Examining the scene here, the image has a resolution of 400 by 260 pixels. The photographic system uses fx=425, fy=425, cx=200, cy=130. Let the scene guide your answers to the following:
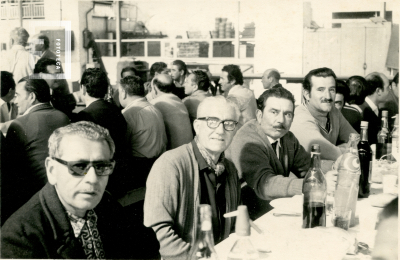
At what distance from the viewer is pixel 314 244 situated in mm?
1198

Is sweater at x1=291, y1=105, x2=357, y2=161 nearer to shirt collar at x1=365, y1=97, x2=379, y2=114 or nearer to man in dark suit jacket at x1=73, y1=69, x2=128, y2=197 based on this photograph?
shirt collar at x1=365, y1=97, x2=379, y2=114

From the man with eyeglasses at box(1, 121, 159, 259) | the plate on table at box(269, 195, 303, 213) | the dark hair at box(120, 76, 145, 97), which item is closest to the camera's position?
the man with eyeglasses at box(1, 121, 159, 259)

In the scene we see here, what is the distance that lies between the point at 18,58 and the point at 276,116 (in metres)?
1.34

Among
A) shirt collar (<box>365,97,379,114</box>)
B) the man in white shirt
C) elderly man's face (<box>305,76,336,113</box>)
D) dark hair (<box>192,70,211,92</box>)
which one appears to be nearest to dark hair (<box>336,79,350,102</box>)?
shirt collar (<box>365,97,379,114</box>)

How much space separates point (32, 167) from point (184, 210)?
0.88 m

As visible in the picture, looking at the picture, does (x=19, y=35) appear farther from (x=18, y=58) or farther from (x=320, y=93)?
(x=320, y=93)

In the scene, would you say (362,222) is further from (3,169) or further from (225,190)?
(3,169)

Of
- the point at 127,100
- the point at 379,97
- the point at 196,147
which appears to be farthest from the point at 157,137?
the point at 379,97

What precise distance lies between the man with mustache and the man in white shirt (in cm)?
149

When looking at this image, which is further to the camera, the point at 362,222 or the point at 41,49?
the point at 41,49

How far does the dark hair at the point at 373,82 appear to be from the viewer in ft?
11.1

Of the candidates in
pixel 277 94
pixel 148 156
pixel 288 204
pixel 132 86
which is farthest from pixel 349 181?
pixel 132 86

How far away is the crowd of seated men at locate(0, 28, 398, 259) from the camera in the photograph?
1197 millimetres

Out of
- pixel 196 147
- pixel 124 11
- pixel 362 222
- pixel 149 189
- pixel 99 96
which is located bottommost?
pixel 362 222
